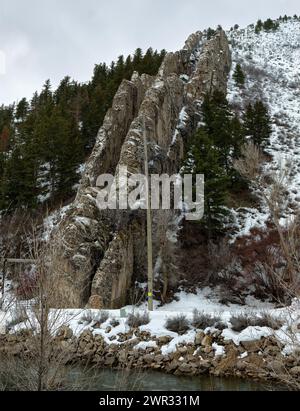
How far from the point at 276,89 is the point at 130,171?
42.3 m

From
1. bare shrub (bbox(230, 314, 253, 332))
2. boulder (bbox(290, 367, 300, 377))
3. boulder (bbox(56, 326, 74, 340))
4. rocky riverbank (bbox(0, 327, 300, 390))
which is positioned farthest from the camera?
A: bare shrub (bbox(230, 314, 253, 332))

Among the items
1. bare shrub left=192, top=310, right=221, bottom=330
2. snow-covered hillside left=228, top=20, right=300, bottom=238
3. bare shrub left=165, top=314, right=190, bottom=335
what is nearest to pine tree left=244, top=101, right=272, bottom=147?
snow-covered hillside left=228, top=20, right=300, bottom=238

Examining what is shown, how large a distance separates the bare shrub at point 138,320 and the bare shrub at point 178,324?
3.04ft

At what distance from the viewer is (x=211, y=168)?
2769cm

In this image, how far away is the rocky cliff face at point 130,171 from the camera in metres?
21.4

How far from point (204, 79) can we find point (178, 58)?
17.7 feet

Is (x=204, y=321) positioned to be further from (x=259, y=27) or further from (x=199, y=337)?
(x=259, y=27)

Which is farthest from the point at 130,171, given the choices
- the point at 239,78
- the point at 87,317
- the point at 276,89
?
the point at 276,89

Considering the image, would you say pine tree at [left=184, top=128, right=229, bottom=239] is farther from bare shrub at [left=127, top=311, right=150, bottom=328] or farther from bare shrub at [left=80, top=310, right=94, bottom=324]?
bare shrub at [left=80, top=310, right=94, bottom=324]

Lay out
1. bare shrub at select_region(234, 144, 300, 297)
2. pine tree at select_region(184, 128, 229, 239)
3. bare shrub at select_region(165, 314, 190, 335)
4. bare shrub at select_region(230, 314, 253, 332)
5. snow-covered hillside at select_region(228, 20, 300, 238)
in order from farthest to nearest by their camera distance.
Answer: snow-covered hillside at select_region(228, 20, 300, 238)
pine tree at select_region(184, 128, 229, 239)
bare shrub at select_region(165, 314, 190, 335)
bare shrub at select_region(230, 314, 253, 332)
bare shrub at select_region(234, 144, 300, 297)

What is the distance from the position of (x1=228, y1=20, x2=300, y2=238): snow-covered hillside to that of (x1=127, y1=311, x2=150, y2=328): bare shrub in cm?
1390

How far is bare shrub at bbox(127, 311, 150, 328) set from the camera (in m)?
14.7

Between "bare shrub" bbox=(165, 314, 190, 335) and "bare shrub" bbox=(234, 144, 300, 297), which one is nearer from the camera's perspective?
"bare shrub" bbox=(234, 144, 300, 297)

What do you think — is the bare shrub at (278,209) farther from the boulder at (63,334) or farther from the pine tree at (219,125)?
the boulder at (63,334)
